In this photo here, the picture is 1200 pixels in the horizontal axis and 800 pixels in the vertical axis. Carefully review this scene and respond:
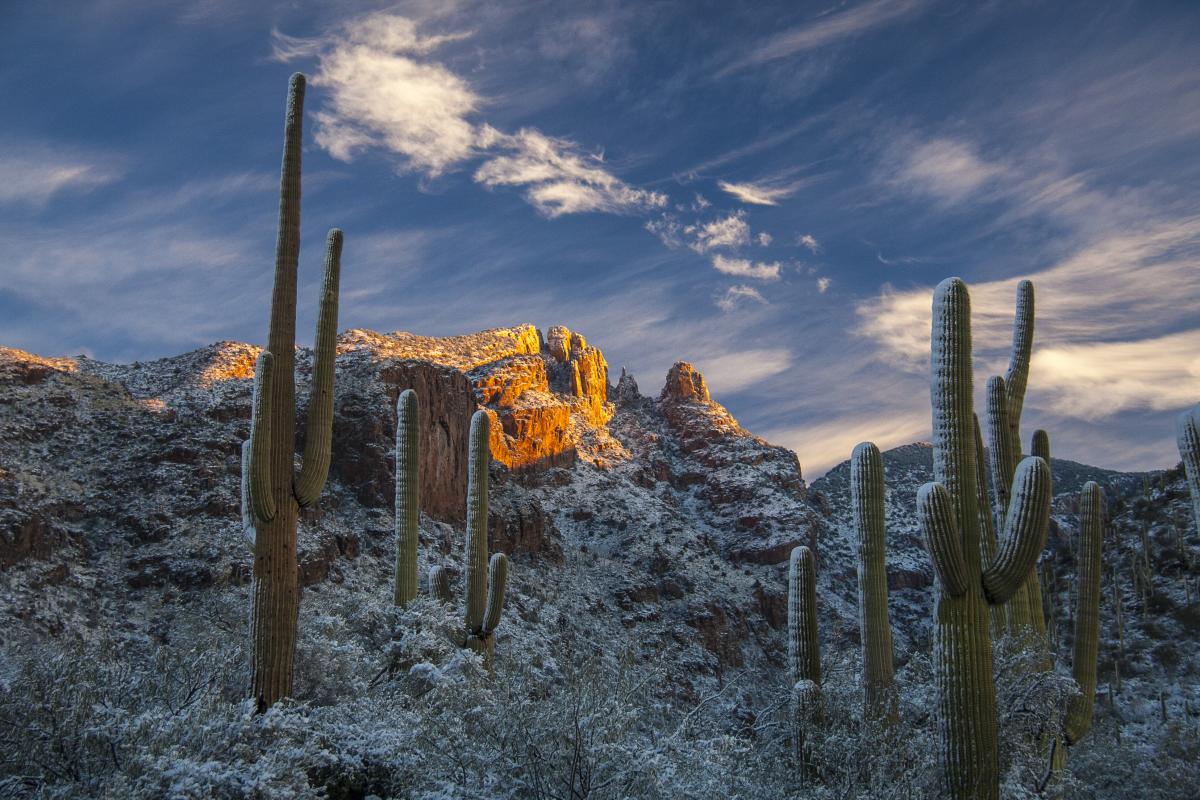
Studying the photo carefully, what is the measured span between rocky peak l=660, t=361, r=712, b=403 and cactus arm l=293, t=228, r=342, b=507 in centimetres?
8389

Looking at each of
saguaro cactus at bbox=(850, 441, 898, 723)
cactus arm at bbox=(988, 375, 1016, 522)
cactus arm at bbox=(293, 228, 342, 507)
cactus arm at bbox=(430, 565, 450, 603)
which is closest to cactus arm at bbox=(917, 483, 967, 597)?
saguaro cactus at bbox=(850, 441, 898, 723)

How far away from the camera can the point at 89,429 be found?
3759cm

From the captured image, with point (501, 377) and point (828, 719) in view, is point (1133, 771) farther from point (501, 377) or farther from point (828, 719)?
point (501, 377)

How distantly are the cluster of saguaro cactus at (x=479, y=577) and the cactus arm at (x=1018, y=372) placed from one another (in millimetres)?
8681

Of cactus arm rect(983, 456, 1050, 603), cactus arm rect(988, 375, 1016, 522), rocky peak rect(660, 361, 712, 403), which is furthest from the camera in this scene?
rocky peak rect(660, 361, 712, 403)

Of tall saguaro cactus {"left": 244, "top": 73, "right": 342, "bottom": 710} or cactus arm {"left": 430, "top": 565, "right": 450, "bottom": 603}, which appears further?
cactus arm {"left": 430, "top": 565, "right": 450, "bottom": 603}

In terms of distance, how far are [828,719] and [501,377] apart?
66.3 m

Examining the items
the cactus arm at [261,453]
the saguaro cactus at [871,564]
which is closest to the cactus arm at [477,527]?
the cactus arm at [261,453]

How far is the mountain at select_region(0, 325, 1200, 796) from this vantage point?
8.02 m

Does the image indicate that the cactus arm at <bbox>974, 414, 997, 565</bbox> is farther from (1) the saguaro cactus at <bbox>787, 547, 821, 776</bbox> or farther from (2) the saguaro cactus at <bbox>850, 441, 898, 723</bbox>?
(1) the saguaro cactus at <bbox>787, 547, 821, 776</bbox>

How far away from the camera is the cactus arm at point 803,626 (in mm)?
12539

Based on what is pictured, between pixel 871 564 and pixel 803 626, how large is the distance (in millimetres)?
1412

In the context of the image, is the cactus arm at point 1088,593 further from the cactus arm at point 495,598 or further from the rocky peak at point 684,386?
the rocky peak at point 684,386

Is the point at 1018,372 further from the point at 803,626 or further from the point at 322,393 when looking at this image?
the point at 322,393
